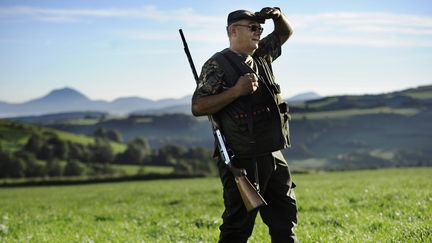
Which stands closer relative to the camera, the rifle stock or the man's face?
the rifle stock

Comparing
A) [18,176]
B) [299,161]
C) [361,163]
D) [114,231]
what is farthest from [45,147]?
[114,231]

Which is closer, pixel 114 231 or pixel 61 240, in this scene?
pixel 61 240

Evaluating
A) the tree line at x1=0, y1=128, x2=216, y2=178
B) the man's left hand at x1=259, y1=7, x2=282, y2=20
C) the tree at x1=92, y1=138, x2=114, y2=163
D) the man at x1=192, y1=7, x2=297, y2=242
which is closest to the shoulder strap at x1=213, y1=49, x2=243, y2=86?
the man at x1=192, y1=7, x2=297, y2=242

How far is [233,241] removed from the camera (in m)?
6.42

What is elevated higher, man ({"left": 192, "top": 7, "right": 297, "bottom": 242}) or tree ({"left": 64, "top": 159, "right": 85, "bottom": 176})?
man ({"left": 192, "top": 7, "right": 297, "bottom": 242})

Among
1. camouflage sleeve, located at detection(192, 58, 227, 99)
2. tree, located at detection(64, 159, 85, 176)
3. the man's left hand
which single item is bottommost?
tree, located at detection(64, 159, 85, 176)

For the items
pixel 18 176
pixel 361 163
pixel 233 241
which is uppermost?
pixel 233 241

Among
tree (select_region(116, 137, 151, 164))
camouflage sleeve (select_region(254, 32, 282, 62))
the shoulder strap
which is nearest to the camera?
the shoulder strap

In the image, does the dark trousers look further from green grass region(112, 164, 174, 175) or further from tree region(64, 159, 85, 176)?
tree region(64, 159, 85, 176)

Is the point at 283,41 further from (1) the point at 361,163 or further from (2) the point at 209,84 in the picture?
(1) the point at 361,163

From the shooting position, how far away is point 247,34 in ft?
20.5

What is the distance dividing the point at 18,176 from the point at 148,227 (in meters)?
97.4

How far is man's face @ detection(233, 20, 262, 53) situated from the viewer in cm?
623

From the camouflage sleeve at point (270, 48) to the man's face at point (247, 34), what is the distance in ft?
1.31
